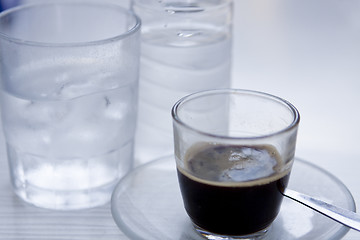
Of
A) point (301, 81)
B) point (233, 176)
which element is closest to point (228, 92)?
point (233, 176)

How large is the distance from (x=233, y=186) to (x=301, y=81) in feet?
1.41

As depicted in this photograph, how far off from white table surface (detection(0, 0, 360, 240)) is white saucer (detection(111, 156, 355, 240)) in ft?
0.10

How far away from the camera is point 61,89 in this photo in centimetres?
62

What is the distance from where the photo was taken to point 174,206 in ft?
2.07

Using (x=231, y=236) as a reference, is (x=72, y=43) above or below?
above

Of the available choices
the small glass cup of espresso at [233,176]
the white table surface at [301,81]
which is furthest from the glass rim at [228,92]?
the white table surface at [301,81]

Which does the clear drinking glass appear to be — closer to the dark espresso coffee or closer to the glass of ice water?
the glass of ice water

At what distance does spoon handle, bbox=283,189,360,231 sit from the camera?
562 mm

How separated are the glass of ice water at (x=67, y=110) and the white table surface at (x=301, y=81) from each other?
0.03m

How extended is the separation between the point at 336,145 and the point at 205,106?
0.22 m

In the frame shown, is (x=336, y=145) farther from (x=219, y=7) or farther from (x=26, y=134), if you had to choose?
(x=26, y=134)

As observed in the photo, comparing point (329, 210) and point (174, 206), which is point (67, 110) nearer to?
point (174, 206)

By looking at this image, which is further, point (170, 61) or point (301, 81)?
point (301, 81)

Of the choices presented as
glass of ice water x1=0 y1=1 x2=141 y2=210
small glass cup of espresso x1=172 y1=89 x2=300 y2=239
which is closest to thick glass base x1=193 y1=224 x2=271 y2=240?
small glass cup of espresso x1=172 y1=89 x2=300 y2=239
